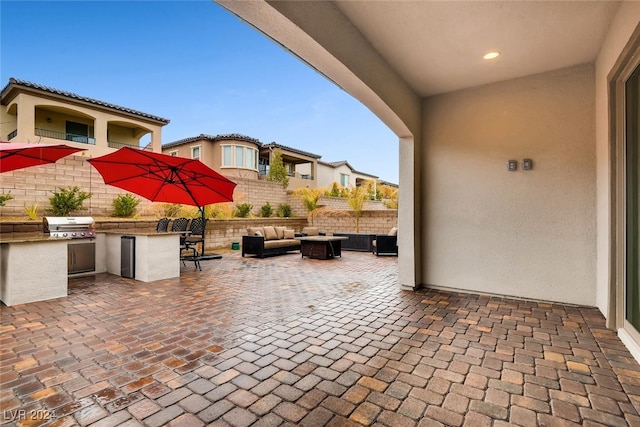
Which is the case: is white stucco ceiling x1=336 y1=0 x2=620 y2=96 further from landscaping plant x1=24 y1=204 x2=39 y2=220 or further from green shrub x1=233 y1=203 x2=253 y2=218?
green shrub x1=233 y1=203 x2=253 y2=218

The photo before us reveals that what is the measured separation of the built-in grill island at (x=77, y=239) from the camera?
212 inches

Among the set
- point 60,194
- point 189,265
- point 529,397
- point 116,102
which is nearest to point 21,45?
point 116,102

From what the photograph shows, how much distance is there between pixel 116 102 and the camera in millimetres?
14945

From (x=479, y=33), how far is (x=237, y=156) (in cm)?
1672

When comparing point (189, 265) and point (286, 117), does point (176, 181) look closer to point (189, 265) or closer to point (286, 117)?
point (189, 265)

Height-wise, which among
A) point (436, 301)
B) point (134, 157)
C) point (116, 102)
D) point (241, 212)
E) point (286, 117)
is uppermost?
point (286, 117)

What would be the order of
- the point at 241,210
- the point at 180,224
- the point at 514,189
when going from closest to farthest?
the point at 514,189 < the point at 180,224 < the point at 241,210

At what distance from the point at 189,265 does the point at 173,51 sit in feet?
36.7

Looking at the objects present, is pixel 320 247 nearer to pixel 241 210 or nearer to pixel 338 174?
pixel 241 210

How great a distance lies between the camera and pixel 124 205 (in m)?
8.91

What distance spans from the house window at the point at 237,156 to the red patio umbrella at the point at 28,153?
14.1 m

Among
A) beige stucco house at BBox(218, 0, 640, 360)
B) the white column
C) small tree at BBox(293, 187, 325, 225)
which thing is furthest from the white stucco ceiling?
small tree at BBox(293, 187, 325, 225)

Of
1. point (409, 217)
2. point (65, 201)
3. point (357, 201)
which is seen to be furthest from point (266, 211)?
point (409, 217)

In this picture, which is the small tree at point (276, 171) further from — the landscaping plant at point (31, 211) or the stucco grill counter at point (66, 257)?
the stucco grill counter at point (66, 257)
